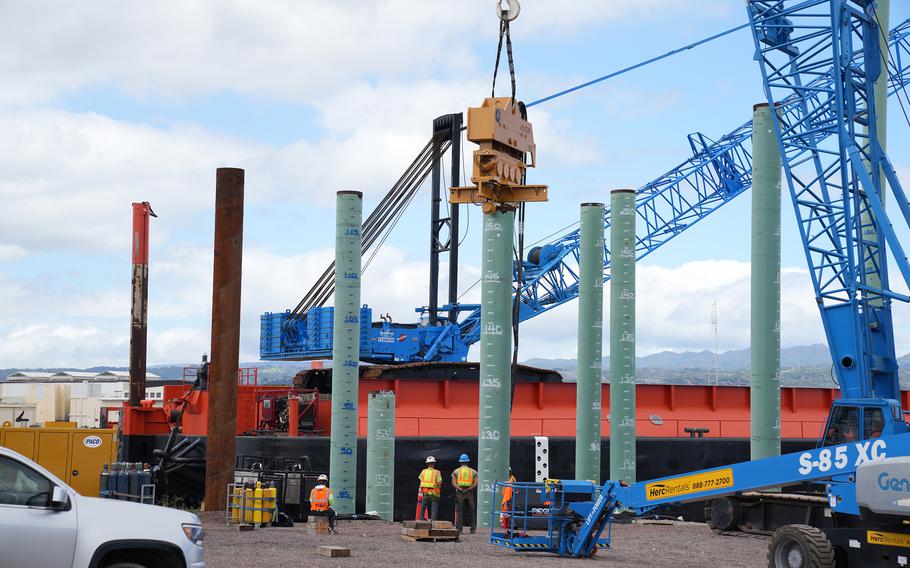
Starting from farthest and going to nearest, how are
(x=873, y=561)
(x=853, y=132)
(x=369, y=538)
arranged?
(x=853, y=132) → (x=369, y=538) → (x=873, y=561)

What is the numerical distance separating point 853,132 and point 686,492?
1222 centimetres

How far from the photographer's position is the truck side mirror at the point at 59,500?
9.27m

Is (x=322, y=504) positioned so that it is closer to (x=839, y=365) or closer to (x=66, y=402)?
(x=839, y=365)

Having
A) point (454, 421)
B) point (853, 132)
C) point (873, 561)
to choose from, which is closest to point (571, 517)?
point (873, 561)

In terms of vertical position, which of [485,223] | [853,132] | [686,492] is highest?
[853,132]

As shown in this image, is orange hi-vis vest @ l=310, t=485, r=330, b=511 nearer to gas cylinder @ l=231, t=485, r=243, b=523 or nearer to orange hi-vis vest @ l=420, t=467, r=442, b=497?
gas cylinder @ l=231, t=485, r=243, b=523

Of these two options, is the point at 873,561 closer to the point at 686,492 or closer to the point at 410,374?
the point at 686,492

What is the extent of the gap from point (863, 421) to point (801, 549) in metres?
6.71

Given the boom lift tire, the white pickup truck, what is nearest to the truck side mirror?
the white pickup truck

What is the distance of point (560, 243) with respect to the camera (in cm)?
4606

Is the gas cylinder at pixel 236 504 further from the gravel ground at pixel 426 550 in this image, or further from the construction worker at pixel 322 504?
the construction worker at pixel 322 504

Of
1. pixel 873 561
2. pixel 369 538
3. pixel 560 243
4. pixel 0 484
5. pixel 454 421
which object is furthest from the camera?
pixel 560 243

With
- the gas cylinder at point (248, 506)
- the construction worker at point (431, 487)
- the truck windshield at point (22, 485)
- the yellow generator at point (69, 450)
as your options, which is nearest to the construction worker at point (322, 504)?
the gas cylinder at point (248, 506)

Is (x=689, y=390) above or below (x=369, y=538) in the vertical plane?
above
